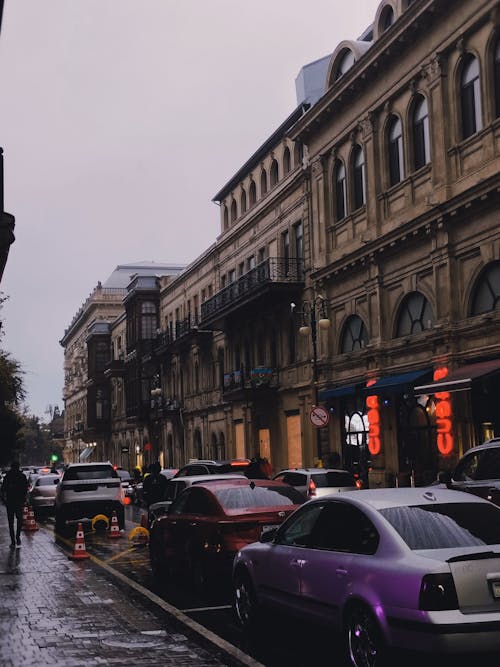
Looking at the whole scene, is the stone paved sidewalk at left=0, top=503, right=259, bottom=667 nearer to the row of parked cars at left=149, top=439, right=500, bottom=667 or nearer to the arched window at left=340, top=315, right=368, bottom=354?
the row of parked cars at left=149, top=439, right=500, bottom=667

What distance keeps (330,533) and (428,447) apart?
20.1m

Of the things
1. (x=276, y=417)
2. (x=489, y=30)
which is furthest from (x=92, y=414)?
(x=489, y=30)

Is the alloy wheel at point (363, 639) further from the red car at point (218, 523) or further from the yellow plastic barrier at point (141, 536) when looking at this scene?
the yellow plastic barrier at point (141, 536)

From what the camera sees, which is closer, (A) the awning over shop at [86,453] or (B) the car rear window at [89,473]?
(B) the car rear window at [89,473]

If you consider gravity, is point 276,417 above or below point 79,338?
below

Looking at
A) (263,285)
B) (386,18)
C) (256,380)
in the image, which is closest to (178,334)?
(256,380)

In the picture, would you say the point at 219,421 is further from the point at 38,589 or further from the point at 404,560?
the point at 404,560

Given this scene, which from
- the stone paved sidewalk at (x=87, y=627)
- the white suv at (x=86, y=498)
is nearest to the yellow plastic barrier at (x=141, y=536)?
the white suv at (x=86, y=498)

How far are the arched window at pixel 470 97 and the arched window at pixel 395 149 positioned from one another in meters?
3.94

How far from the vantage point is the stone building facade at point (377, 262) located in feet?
83.1

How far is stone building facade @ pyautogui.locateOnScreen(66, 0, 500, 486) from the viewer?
25328mm

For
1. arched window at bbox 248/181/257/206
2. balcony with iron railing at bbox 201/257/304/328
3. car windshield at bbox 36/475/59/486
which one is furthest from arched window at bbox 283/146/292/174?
car windshield at bbox 36/475/59/486

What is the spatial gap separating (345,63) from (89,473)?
18091 millimetres

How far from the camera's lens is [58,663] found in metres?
8.59
